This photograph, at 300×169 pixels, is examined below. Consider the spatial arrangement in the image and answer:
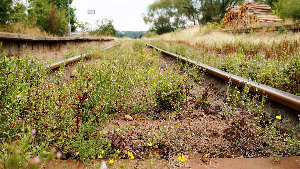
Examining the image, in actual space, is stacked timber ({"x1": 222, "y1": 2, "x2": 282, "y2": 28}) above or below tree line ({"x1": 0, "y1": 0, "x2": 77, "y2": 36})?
below

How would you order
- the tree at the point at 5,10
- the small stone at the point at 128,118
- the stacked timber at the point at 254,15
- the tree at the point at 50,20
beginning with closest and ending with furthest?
the small stone at the point at 128,118 → the stacked timber at the point at 254,15 → the tree at the point at 5,10 → the tree at the point at 50,20

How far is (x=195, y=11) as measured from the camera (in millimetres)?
45375

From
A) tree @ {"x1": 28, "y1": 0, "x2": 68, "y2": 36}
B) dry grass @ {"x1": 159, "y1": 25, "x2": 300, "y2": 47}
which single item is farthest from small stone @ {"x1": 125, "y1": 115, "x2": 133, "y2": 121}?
tree @ {"x1": 28, "y1": 0, "x2": 68, "y2": 36}

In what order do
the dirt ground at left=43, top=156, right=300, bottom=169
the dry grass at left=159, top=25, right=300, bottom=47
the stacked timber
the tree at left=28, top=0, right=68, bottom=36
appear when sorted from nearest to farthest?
1. the dirt ground at left=43, top=156, right=300, bottom=169
2. the dry grass at left=159, top=25, right=300, bottom=47
3. the stacked timber
4. the tree at left=28, top=0, right=68, bottom=36

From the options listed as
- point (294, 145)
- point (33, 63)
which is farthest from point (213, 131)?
point (33, 63)

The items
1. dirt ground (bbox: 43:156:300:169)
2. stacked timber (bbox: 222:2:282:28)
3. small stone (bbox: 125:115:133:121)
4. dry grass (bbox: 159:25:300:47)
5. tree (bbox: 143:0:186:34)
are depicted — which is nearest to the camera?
dirt ground (bbox: 43:156:300:169)

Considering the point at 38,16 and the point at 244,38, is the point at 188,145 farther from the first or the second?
the point at 38,16

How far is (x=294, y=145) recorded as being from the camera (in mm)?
2037

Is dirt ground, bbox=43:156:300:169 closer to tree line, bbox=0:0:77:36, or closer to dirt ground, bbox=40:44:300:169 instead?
dirt ground, bbox=40:44:300:169

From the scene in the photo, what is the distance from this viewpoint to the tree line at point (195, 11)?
79.2 feet

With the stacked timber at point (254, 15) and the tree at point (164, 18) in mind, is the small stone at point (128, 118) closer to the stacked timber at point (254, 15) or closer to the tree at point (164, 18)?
the stacked timber at point (254, 15)

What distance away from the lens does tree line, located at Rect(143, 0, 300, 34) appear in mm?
24128

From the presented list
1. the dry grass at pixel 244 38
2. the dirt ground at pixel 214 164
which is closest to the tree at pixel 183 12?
the dry grass at pixel 244 38

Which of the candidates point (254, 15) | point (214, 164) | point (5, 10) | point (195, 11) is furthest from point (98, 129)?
point (195, 11)
